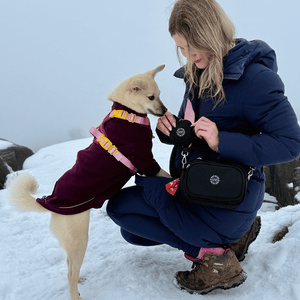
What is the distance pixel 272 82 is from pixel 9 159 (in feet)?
22.0

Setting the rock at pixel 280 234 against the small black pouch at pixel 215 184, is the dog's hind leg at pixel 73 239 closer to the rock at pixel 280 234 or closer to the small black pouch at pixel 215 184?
the small black pouch at pixel 215 184

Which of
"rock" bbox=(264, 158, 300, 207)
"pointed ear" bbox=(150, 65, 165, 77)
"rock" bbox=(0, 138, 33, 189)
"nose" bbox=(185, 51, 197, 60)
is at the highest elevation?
"nose" bbox=(185, 51, 197, 60)

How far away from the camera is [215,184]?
1.30 m

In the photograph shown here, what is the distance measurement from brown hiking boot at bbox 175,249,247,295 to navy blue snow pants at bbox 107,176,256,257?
79 millimetres

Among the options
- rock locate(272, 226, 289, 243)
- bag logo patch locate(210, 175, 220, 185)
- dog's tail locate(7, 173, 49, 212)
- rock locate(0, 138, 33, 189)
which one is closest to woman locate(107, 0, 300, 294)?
bag logo patch locate(210, 175, 220, 185)

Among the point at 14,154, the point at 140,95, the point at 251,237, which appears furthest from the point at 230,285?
the point at 14,154

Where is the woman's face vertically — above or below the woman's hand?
above

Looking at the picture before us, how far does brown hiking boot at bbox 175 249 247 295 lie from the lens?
4.78ft

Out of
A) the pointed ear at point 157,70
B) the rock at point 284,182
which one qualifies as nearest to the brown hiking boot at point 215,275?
the pointed ear at point 157,70

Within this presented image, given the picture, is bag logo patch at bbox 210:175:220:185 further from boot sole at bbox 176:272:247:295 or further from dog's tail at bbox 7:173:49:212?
dog's tail at bbox 7:173:49:212

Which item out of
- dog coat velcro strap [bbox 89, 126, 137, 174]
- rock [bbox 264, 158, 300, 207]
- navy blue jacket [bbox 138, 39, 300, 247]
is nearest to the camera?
navy blue jacket [bbox 138, 39, 300, 247]

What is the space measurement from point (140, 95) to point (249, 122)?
0.75m

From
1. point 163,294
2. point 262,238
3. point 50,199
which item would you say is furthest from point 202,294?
point 50,199

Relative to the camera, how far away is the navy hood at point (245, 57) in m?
1.34
